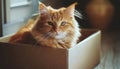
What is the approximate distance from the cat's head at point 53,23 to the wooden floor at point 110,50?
655mm

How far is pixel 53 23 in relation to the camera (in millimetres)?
1360

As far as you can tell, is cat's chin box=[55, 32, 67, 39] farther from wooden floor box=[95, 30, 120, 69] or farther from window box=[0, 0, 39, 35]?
window box=[0, 0, 39, 35]

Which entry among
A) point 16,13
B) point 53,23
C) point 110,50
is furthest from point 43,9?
point 110,50

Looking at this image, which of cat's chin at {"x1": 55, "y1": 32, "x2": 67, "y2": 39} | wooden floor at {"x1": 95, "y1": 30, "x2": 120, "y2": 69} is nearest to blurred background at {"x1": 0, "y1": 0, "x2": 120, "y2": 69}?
wooden floor at {"x1": 95, "y1": 30, "x2": 120, "y2": 69}

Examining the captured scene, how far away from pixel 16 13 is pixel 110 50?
40.2 inches

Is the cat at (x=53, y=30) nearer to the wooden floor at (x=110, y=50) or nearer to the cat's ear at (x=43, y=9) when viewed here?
the cat's ear at (x=43, y=9)

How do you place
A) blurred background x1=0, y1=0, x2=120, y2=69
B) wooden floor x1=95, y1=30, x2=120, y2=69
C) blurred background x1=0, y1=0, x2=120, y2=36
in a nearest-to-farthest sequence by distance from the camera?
wooden floor x1=95, y1=30, x2=120, y2=69, blurred background x1=0, y1=0, x2=120, y2=69, blurred background x1=0, y1=0, x2=120, y2=36

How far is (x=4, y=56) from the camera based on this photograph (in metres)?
1.44

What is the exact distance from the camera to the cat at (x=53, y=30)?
1361 millimetres

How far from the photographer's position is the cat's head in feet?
4.46

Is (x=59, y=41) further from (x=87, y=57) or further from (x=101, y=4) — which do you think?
(x=101, y=4)

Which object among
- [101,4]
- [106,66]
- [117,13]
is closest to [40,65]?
[106,66]

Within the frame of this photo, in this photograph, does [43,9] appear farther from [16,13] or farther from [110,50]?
[110,50]

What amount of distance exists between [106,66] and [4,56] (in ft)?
2.93
